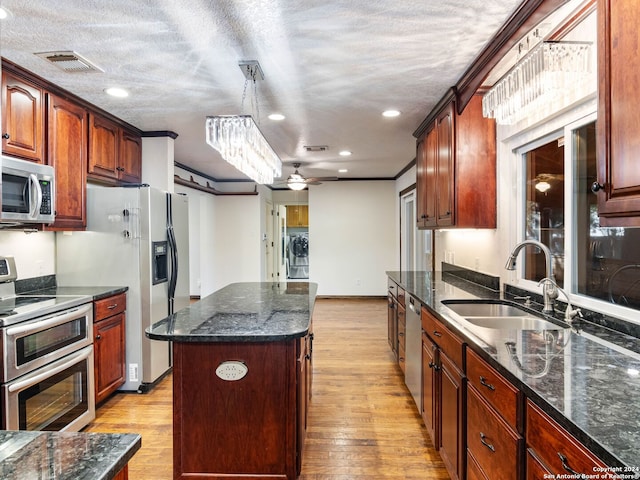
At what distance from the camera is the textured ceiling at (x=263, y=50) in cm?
183

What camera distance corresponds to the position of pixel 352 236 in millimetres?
7730

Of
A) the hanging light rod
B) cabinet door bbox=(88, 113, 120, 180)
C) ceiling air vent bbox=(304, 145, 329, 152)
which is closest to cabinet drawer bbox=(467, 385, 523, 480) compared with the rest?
the hanging light rod

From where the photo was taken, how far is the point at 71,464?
70 cm

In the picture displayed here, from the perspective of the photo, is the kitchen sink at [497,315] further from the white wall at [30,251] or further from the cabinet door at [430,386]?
the white wall at [30,251]

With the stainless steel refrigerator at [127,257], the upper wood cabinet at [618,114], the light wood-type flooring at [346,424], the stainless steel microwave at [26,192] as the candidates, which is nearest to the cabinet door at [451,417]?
the light wood-type flooring at [346,424]

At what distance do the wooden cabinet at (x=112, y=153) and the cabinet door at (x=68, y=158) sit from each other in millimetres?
114

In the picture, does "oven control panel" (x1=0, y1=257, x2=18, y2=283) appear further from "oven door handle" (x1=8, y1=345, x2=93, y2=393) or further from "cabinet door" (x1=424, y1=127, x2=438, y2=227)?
"cabinet door" (x1=424, y1=127, x2=438, y2=227)

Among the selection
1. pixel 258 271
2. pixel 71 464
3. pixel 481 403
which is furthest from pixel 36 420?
pixel 258 271

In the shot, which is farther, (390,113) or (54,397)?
(390,113)

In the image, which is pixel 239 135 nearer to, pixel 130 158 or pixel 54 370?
pixel 54 370

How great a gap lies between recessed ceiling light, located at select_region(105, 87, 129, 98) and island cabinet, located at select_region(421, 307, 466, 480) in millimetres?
2744

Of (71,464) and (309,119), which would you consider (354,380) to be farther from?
(71,464)

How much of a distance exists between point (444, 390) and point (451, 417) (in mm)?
158

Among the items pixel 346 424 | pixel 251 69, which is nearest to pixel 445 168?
pixel 251 69
